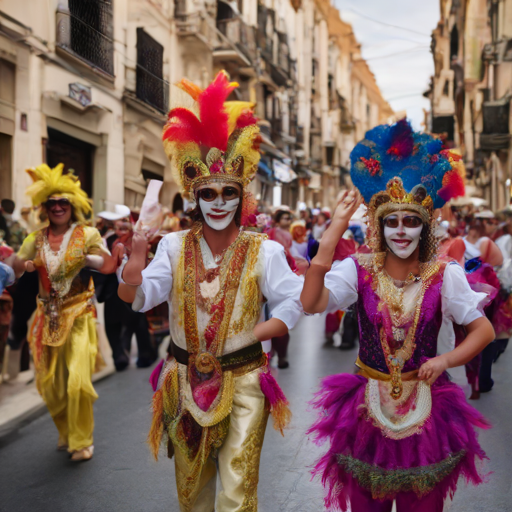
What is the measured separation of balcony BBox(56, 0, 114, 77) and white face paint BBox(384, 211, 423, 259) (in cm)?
1136

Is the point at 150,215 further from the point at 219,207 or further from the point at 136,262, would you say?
the point at 219,207

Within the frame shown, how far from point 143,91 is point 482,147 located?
17.3 metres

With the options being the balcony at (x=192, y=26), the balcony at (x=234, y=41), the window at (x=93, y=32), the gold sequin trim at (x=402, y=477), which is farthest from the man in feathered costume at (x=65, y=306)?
the balcony at (x=234, y=41)

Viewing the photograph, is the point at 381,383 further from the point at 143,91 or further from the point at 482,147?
the point at 482,147

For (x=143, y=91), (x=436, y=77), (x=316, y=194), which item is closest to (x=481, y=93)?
(x=316, y=194)

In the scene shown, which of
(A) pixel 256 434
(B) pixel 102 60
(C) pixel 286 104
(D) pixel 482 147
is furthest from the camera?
(C) pixel 286 104

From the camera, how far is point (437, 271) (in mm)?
3455

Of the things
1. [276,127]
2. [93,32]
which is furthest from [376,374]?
[276,127]

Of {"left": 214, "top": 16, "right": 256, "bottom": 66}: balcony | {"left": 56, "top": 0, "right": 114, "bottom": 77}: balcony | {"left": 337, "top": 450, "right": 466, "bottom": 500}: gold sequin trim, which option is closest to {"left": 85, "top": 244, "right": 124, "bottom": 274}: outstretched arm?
{"left": 337, "top": 450, "right": 466, "bottom": 500}: gold sequin trim

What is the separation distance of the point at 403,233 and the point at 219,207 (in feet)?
3.01

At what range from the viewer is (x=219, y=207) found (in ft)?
11.8

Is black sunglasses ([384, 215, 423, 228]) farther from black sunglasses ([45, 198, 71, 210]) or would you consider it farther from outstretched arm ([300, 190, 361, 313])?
black sunglasses ([45, 198, 71, 210])

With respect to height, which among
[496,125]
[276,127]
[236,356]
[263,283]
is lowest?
[236,356]

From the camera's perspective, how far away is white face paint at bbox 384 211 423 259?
3459 millimetres
